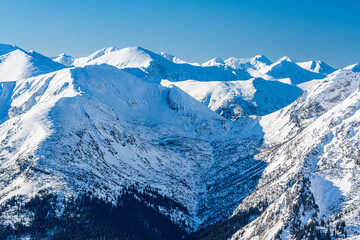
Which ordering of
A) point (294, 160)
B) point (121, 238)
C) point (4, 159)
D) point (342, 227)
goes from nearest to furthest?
point (342, 227) < point (121, 238) < point (4, 159) < point (294, 160)

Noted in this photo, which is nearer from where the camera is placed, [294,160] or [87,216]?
[87,216]

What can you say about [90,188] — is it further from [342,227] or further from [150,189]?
[342,227]

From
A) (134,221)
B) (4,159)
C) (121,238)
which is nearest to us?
(121,238)

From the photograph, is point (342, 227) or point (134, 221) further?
point (134, 221)

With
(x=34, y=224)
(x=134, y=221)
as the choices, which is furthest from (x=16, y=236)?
(x=134, y=221)

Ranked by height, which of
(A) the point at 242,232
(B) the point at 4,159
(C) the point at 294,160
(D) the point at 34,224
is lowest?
(A) the point at 242,232

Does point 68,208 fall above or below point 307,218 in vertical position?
above

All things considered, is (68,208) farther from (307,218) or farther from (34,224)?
(307,218)

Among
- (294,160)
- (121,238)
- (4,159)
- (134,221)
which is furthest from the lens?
(294,160)

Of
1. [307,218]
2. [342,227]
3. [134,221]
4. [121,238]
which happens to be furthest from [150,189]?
[342,227]
